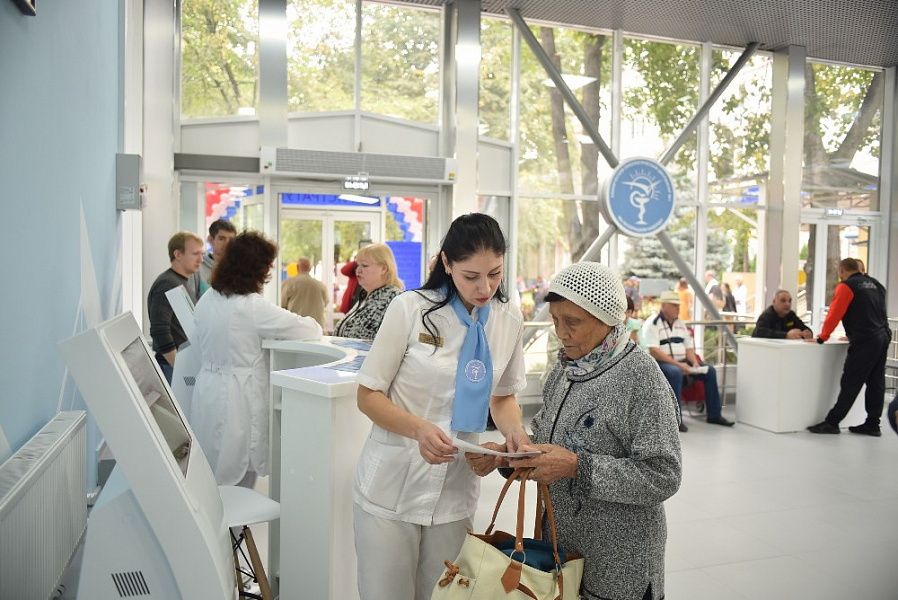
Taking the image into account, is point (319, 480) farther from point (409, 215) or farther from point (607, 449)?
point (409, 215)

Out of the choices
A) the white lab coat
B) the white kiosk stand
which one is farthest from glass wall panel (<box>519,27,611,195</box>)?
the white lab coat

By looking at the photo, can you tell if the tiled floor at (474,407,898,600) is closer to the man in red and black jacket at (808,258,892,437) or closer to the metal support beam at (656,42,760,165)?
the man in red and black jacket at (808,258,892,437)

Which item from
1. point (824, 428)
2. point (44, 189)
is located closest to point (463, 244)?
point (44, 189)

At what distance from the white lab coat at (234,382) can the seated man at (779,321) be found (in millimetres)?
6443

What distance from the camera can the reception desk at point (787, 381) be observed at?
7496 millimetres

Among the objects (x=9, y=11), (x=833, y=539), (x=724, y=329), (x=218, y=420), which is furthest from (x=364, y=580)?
(x=724, y=329)

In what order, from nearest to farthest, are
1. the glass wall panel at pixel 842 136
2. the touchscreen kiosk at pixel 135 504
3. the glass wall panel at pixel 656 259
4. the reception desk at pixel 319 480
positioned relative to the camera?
the touchscreen kiosk at pixel 135 504, the reception desk at pixel 319 480, the glass wall panel at pixel 656 259, the glass wall panel at pixel 842 136

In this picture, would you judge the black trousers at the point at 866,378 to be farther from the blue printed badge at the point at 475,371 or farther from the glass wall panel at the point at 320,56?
the blue printed badge at the point at 475,371

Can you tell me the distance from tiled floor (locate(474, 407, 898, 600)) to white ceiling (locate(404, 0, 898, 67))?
5.38 meters

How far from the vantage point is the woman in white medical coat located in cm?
336

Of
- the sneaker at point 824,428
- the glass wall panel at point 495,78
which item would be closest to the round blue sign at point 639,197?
the glass wall panel at point 495,78

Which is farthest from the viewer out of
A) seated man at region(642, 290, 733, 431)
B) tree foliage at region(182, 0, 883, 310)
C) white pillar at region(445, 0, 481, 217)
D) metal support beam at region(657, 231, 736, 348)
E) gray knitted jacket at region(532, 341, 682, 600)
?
metal support beam at region(657, 231, 736, 348)

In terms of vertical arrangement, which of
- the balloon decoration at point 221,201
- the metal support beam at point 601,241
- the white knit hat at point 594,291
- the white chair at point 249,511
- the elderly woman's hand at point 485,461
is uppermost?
the balloon decoration at point 221,201

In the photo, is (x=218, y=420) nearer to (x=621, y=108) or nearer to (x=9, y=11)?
(x=9, y=11)
